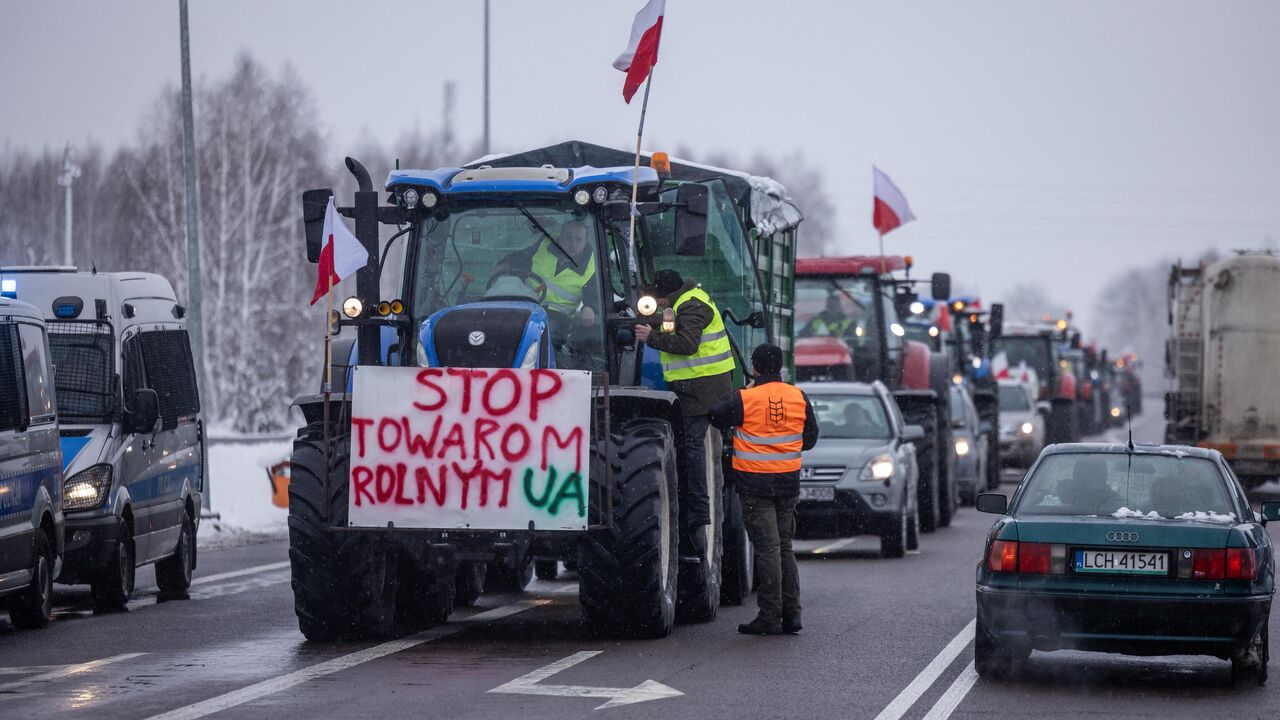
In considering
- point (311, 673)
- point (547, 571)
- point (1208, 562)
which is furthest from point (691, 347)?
point (547, 571)

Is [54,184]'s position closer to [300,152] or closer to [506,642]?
[300,152]

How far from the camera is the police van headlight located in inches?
596

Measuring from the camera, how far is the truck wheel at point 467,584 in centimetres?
1557

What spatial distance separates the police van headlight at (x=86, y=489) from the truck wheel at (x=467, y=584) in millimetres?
2599

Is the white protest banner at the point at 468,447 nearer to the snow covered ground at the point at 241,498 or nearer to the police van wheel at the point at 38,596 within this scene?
the police van wheel at the point at 38,596

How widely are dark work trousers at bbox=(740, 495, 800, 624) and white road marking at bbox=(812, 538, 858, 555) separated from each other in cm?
854

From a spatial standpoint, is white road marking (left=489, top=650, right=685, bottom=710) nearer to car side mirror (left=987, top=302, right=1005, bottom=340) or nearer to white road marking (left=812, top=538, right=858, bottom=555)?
white road marking (left=812, top=538, right=858, bottom=555)

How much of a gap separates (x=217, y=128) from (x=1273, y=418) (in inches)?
1535

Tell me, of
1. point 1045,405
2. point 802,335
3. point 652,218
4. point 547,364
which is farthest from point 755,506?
point 1045,405

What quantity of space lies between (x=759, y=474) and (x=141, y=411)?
4762 millimetres

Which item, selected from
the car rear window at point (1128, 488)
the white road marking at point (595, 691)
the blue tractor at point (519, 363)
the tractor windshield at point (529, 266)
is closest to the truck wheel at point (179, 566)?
the blue tractor at point (519, 363)

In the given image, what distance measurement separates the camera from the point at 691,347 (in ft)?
45.2

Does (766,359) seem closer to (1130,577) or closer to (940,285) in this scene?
(1130,577)

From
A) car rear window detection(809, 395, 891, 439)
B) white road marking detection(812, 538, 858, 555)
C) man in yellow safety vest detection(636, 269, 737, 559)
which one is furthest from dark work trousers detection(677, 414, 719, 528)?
car rear window detection(809, 395, 891, 439)
